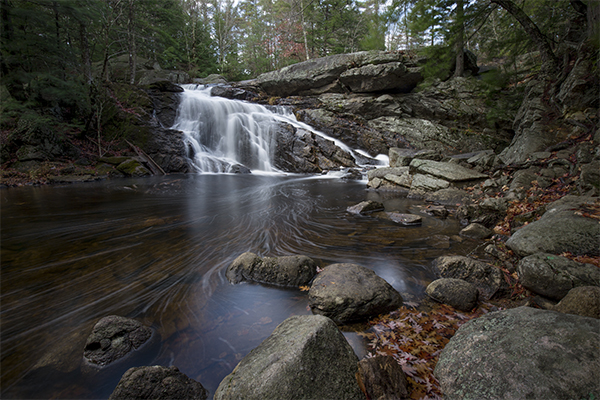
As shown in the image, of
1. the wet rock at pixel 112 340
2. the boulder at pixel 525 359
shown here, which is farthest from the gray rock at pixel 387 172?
the wet rock at pixel 112 340

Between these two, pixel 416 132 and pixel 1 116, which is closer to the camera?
pixel 1 116

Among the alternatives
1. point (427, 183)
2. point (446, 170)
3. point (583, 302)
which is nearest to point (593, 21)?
point (446, 170)

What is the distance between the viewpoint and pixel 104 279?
3518 millimetres

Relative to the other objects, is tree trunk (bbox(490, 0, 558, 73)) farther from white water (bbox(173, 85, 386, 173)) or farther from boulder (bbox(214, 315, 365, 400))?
boulder (bbox(214, 315, 365, 400))

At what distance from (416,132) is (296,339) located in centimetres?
1927

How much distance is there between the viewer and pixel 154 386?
1.75 m

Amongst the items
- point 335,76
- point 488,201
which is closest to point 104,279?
point 488,201

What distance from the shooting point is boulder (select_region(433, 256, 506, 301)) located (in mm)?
3035

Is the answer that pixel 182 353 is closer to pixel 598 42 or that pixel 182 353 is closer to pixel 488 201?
pixel 488 201

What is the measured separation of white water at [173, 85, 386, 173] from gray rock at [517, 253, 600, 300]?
1412 centimetres

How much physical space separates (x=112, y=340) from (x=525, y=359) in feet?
10.5

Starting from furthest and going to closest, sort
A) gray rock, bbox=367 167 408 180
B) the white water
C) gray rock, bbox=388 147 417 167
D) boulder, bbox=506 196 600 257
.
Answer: the white water
gray rock, bbox=388 147 417 167
gray rock, bbox=367 167 408 180
boulder, bbox=506 196 600 257

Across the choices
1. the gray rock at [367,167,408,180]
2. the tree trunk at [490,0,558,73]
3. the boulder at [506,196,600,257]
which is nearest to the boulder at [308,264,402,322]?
the boulder at [506,196,600,257]

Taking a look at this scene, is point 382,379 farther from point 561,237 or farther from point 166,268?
point 166,268
